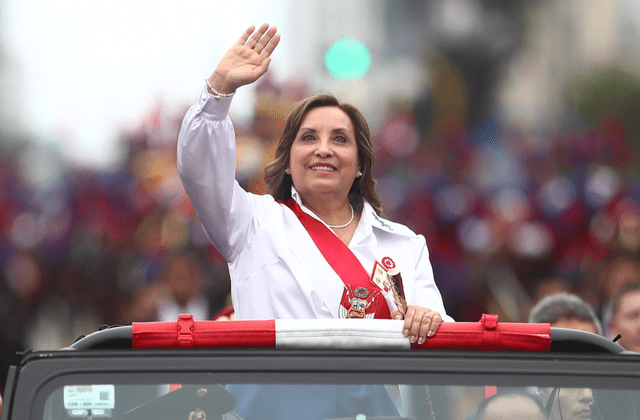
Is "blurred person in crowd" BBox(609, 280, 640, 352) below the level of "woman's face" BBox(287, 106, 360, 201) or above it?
below

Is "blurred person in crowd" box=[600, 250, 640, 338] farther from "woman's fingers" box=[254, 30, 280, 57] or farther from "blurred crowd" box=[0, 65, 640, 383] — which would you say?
"woman's fingers" box=[254, 30, 280, 57]

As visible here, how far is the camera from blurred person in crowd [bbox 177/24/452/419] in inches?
94.0

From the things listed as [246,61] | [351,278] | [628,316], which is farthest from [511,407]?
[628,316]

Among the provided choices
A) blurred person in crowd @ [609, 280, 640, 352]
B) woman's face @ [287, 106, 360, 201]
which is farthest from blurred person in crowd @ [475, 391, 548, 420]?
blurred person in crowd @ [609, 280, 640, 352]

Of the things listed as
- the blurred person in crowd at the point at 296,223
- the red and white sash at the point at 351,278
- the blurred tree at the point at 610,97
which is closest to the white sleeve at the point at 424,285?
the blurred person in crowd at the point at 296,223

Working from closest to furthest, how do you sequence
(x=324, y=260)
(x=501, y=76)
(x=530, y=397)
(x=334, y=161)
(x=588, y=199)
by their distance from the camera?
(x=530, y=397) → (x=324, y=260) → (x=334, y=161) → (x=588, y=199) → (x=501, y=76)

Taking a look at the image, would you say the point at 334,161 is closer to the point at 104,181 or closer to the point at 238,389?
the point at 238,389

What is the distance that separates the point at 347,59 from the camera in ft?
26.0

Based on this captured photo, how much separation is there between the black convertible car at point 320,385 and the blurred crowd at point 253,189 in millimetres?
4656

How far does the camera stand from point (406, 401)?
159 cm

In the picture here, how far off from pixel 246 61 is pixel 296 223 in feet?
1.81

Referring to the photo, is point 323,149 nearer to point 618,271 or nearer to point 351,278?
point 351,278

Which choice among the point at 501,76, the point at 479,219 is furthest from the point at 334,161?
the point at 501,76

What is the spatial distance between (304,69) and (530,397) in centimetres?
622
